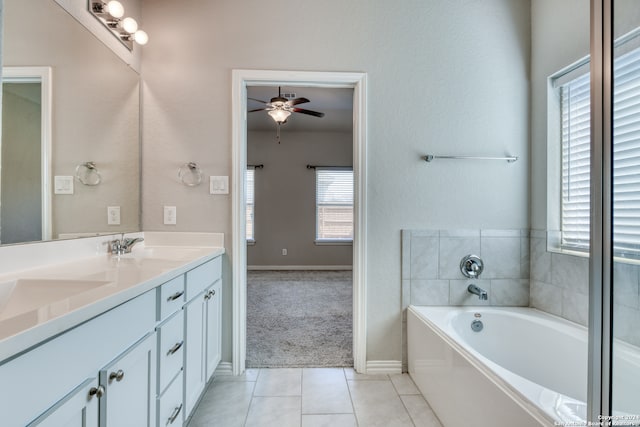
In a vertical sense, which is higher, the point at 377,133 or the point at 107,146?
the point at 377,133

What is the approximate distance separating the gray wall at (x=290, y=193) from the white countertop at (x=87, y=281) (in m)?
3.74

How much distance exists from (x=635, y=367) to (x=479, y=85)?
6.27ft

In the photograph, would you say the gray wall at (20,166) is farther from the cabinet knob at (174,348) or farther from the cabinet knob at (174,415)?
the cabinet knob at (174,415)

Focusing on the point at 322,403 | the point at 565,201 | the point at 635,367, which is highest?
the point at 565,201

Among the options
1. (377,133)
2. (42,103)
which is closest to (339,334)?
(377,133)

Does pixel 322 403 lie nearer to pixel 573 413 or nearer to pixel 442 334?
pixel 442 334

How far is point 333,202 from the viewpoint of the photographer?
571 cm

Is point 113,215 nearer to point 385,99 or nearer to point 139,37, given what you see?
point 139,37

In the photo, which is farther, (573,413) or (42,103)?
(42,103)

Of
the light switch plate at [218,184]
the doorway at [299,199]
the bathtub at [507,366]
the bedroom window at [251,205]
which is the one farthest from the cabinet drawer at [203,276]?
the bedroom window at [251,205]

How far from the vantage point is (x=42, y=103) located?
1250 mm

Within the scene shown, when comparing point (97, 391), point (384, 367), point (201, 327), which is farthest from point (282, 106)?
point (97, 391)

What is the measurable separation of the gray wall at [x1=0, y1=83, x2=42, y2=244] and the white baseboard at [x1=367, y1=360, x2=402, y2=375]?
2020mm

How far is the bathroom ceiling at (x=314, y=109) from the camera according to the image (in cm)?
379
